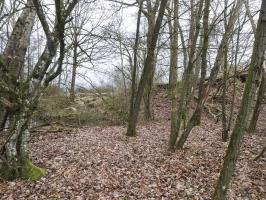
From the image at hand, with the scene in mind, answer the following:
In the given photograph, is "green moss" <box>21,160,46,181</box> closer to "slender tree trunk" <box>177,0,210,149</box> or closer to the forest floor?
the forest floor

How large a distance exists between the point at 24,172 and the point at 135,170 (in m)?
2.49

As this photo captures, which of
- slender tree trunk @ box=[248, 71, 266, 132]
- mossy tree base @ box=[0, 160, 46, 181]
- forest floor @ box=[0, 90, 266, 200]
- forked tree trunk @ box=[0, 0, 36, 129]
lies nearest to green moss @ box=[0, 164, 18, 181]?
mossy tree base @ box=[0, 160, 46, 181]

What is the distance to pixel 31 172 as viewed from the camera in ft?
20.8

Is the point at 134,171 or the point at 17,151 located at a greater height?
the point at 17,151

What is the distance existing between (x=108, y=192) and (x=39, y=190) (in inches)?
55.7

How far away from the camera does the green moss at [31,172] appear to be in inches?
245

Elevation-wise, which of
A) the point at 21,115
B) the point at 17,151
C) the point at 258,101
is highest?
the point at 258,101

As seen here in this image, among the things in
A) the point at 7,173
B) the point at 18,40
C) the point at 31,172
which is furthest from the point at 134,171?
the point at 18,40

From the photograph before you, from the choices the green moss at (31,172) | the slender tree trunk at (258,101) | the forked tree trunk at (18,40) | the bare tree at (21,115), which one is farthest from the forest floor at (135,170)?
the forked tree trunk at (18,40)

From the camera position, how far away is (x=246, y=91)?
163 inches

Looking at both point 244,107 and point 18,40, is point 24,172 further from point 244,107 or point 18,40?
point 244,107

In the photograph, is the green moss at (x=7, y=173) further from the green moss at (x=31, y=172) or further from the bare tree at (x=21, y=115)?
the green moss at (x=31, y=172)

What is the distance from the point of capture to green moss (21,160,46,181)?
623cm

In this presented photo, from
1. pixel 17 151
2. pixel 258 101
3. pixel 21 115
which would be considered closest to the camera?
pixel 21 115
